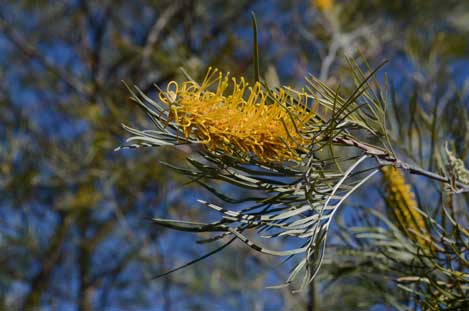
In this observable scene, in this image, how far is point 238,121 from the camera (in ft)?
1.07

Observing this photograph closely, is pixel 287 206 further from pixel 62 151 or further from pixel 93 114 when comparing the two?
pixel 62 151

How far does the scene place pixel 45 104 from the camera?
7.36 ft

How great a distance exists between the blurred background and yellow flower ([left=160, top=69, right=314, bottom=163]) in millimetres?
624

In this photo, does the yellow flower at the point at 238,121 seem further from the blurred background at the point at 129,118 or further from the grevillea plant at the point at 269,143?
the blurred background at the point at 129,118

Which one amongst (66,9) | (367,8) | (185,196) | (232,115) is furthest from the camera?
(66,9)

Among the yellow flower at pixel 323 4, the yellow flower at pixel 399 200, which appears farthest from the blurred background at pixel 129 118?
the yellow flower at pixel 399 200

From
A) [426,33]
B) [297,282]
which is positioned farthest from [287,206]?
[426,33]

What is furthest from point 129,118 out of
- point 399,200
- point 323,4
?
point 399,200

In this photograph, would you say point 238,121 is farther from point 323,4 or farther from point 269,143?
point 323,4

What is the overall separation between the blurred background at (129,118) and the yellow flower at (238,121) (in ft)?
2.05

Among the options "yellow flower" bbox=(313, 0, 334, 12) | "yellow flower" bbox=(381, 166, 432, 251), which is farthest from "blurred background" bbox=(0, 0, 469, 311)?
"yellow flower" bbox=(381, 166, 432, 251)

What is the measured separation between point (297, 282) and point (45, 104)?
61.3 inches

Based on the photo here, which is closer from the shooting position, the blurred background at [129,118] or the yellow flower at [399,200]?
the yellow flower at [399,200]

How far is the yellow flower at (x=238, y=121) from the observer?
0.33m
